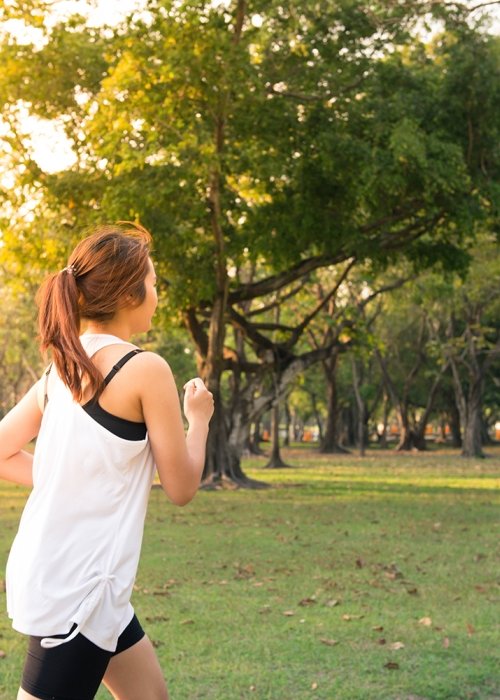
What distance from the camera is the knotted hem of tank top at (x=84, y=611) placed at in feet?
9.02

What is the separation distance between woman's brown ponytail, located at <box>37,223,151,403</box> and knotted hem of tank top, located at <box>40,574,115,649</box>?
0.49 meters

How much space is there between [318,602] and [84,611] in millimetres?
6940

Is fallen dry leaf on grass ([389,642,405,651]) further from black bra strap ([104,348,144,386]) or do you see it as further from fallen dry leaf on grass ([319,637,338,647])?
black bra strap ([104,348,144,386])

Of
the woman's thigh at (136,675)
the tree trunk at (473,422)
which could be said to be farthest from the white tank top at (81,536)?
the tree trunk at (473,422)

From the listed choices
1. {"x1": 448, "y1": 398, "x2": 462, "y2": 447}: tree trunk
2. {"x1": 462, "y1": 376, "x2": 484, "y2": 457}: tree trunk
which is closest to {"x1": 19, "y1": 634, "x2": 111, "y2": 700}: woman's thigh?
{"x1": 462, "y1": 376, "x2": 484, "y2": 457}: tree trunk

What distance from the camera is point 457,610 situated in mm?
Result: 9023

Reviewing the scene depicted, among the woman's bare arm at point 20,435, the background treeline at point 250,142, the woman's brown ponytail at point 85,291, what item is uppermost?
the background treeline at point 250,142

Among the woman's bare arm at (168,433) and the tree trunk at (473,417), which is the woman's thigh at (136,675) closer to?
the woman's bare arm at (168,433)

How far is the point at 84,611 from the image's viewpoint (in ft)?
9.02

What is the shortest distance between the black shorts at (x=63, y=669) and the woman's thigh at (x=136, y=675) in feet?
0.71

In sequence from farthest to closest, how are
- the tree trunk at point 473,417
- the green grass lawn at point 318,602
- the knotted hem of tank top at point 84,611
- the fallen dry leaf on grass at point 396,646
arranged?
the tree trunk at point 473,417, the fallen dry leaf on grass at point 396,646, the green grass lawn at point 318,602, the knotted hem of tank top at point 84,611

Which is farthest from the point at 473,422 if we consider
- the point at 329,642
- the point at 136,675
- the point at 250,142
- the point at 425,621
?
the point at 136,675

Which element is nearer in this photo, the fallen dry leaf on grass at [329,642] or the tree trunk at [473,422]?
the fallen dry leaf on grass at [329,642]

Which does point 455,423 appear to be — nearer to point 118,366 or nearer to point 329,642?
point 329,642
